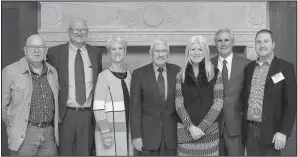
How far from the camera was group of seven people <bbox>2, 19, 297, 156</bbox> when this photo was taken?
3092mm

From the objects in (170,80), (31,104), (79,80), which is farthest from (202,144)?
(31,104)

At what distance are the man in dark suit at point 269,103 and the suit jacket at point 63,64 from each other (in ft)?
4.84

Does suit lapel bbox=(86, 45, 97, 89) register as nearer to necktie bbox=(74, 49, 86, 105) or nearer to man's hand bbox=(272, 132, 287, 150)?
necktie bbox=(74, 49, 86, 105)

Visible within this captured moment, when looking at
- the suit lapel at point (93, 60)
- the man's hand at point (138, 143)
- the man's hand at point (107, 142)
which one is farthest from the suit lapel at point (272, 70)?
the suit lapel at point (93, 60)

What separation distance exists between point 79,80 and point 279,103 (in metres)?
1.83

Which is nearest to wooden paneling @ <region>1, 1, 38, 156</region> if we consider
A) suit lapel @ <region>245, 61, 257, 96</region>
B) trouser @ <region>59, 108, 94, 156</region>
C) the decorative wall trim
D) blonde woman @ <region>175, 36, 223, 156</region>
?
the decorative wall trim

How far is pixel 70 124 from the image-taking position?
3.54 meters

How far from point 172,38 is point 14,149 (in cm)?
220

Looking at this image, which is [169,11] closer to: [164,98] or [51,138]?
[164,98]

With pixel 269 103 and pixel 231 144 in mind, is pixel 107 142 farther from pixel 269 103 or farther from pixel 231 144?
pixel 269 103

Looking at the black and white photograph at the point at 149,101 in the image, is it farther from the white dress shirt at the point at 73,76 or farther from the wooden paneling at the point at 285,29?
the wooden paneling at the point at 285,29

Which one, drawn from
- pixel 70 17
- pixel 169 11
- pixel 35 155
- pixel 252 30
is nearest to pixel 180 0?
pixel 169 11

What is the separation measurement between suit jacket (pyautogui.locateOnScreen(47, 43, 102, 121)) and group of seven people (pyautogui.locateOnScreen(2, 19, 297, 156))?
1 centimetres

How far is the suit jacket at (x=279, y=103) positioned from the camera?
3.08m
